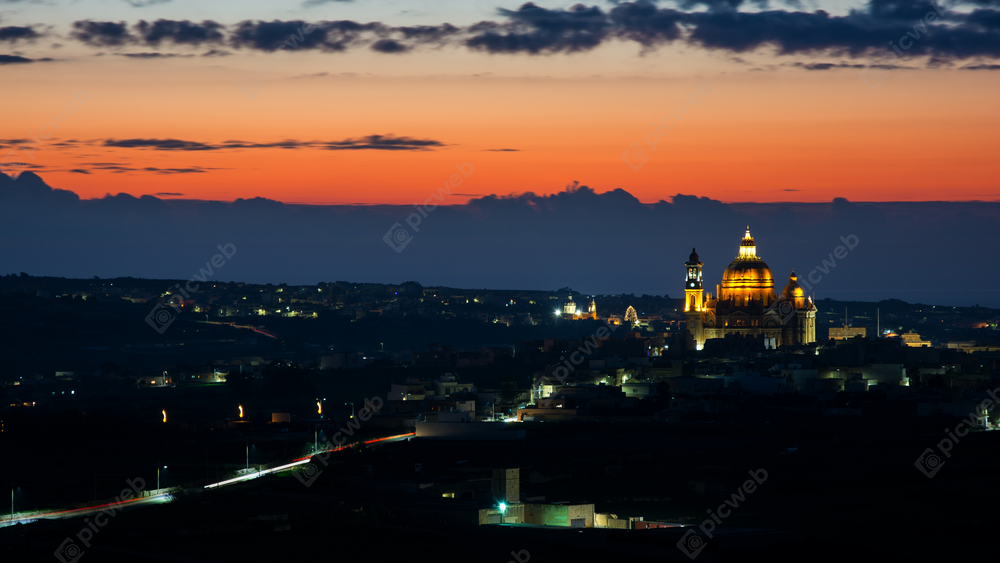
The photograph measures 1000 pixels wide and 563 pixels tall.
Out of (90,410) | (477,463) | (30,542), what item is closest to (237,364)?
(90,410)

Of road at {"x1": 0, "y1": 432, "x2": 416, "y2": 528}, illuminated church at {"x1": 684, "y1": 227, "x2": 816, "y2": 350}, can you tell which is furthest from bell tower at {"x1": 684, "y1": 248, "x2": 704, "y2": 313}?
road at {"x1": 0, "y1": 432, "x2": 416, "y2": 528}

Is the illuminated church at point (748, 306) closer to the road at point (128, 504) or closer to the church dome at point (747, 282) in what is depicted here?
the church dome at point (747, 282)

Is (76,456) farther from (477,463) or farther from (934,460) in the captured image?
(934,460)

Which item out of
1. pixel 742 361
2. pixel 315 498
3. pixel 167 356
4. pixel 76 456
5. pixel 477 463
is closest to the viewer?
pixel 315 498

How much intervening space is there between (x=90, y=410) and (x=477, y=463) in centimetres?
4305

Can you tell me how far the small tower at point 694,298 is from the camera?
155500 millimetres

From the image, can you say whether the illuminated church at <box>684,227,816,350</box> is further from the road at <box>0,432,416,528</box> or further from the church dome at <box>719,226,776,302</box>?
the road at <box>0,432,416,528</box>

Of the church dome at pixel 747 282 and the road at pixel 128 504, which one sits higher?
the church dome at pixel 747 282

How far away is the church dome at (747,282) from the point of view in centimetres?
15525

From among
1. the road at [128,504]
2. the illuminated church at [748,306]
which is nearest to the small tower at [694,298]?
the illuminated church at [748,306]

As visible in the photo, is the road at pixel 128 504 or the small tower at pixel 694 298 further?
the small tower at pixel 694 298

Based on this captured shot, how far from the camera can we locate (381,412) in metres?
102

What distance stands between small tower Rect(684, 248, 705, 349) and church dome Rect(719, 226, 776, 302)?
7.59 ft

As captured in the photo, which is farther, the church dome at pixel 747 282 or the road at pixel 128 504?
the church dome at pixel 747 282
